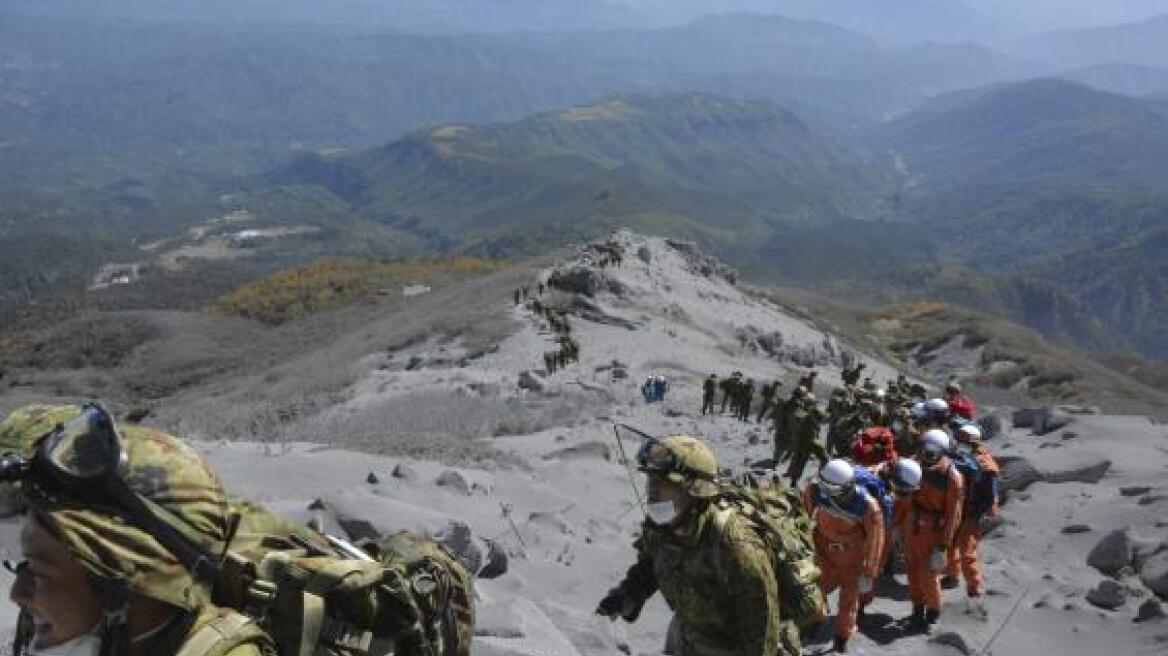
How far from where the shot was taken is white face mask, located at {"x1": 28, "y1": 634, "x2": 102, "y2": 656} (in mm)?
2600

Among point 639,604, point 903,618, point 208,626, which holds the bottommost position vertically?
point 903,618

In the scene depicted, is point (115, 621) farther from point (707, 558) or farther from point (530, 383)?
point (530, 383)

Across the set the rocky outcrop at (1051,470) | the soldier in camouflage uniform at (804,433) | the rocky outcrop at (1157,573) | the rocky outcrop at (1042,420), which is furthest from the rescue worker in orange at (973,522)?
the rocky outcrop at (1042,420)

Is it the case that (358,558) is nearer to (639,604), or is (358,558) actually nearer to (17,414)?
(17,414)

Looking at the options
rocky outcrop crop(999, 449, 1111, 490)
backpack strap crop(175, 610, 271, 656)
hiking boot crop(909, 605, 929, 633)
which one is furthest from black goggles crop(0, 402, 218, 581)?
rocky outcrop crop(999, 449, 1111, 490)

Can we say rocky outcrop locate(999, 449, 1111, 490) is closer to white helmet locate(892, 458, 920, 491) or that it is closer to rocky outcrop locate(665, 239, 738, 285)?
white helmet locate(892, 458, 920, 491)

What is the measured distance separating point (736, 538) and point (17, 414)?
13.0 ft

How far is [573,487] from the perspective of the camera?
15.6m

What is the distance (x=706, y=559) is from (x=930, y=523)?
5920mm

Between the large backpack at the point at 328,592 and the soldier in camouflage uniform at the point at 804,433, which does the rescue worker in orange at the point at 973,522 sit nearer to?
the soldier in camouflage uniform at the point at 804,433

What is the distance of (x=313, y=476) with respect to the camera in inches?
496

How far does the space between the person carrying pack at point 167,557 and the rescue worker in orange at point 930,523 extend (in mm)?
8903

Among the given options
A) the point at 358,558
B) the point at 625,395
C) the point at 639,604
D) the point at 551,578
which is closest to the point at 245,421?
the point at 625,395

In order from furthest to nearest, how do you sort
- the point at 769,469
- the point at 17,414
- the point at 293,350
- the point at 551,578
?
the point at 293,350 → the point at 769,469 → the point at 551,578 → the point at 17,414
